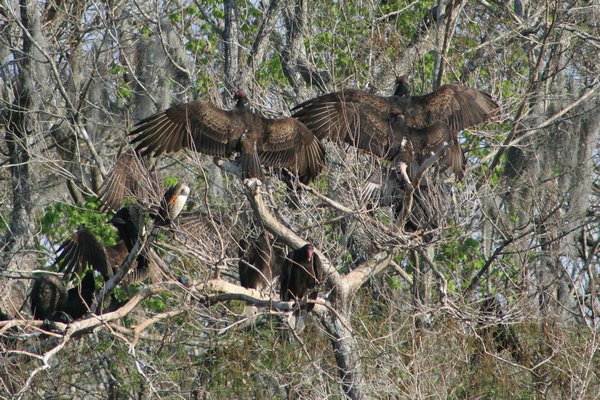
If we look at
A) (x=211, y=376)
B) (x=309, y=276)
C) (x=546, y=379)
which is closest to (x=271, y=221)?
(x=309, y=276)

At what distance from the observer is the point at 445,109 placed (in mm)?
7543

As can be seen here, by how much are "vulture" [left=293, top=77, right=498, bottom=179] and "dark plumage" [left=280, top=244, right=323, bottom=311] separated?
94cm

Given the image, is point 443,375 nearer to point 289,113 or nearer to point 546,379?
point 546,379

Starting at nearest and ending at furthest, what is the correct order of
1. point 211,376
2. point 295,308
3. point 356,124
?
1. point 295,308
2. point 356,124
3. point 211,376

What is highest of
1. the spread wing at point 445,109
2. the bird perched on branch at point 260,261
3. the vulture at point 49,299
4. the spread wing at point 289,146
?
the spread wing at point 445,109

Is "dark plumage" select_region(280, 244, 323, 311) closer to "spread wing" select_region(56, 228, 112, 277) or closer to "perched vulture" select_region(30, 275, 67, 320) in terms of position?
"spread wing" select_region(56, 228, 112, 277)

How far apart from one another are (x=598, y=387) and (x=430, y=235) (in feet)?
5.95

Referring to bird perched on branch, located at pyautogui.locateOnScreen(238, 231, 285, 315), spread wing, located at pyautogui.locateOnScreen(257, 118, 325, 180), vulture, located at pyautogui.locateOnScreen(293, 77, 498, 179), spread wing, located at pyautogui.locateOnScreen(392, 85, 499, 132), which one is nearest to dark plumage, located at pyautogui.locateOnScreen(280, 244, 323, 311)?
bird perched on branch, located at pyautogui.locateOnScreen(238, 231, 285, 315)

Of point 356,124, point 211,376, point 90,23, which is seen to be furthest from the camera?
point 90,23

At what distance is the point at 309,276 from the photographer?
21.7ft

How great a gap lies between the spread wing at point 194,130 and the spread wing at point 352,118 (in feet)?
2.28

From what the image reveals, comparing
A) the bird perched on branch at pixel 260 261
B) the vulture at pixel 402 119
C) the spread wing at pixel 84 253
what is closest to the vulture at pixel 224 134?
the vulture at pixel 402 119

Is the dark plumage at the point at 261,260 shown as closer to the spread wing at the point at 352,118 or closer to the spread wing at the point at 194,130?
the spread wing at the point at 194,130

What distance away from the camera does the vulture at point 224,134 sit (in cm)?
704
